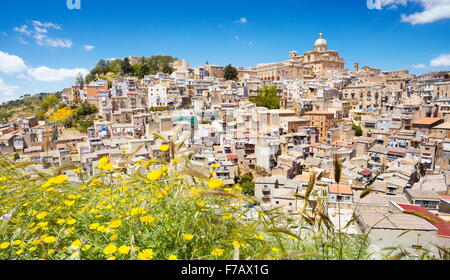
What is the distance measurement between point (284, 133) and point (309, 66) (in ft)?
100

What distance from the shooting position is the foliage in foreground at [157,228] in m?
1.53

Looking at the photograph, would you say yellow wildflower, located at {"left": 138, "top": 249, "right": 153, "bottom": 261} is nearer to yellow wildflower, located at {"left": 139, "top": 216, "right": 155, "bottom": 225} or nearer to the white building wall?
yellow wildflower, located at {"left": 139, "top": 216, "right": 155, "bottom": 225}

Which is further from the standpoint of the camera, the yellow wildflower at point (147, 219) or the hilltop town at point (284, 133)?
the hilltop town at point (284, 133)

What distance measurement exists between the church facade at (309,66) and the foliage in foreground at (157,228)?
154ft

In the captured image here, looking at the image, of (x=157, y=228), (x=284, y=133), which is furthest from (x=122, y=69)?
(x=157, y=228)

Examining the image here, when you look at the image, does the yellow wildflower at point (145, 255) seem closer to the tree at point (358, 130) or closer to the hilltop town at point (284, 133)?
the hilltop town at point (284, 133)

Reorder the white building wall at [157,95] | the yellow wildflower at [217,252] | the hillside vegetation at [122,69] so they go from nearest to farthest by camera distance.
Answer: the yellow wildflower at [217,252], the white building wall at [157,95], the hillside vegetation at [122,69]

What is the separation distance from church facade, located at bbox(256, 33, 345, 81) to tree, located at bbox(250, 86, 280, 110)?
14404 millimetres

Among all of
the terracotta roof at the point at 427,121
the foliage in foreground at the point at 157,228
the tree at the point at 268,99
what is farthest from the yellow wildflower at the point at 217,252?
the tree at the point at 268,99

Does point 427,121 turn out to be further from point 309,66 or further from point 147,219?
point 309,66

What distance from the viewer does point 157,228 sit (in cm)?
166

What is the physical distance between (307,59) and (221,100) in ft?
87.9
